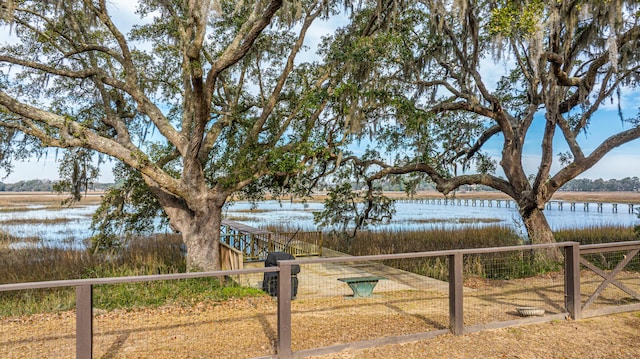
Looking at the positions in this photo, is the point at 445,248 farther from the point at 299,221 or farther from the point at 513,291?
the point at 299,221

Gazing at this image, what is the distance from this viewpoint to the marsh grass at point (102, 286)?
8.19 meters

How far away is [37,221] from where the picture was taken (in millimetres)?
38094

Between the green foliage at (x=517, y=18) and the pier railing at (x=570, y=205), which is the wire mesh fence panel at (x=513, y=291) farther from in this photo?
the pier railing at (x=570, y=205)

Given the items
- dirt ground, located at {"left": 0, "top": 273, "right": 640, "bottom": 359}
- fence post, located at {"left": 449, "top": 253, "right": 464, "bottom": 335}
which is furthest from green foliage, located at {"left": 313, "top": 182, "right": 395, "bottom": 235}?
fence post, located at {"left": 449, "top": 253, "right": 464, "bottom": 335}

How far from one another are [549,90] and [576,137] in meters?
2.87

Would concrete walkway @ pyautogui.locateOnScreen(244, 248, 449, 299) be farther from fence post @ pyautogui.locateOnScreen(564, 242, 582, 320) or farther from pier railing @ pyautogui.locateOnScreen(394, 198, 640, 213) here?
pier railing @ pyautogui.locateOnScreen(394, 198, 640, 213)

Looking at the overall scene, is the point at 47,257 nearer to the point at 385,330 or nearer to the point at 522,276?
the point at 385,330

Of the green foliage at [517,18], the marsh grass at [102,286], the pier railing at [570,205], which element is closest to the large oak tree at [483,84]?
the green foliage at [517,18]

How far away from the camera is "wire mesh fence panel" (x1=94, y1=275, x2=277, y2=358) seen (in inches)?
195

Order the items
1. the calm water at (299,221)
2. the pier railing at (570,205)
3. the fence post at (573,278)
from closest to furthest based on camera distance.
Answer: the fence post at (573,278) → the calm water at (299,221) → the pier railing at (570,205)

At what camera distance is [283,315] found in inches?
170

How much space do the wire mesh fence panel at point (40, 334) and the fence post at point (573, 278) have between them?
22.4 ft

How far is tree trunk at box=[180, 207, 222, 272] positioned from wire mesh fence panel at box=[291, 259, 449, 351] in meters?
Answer: 2.57

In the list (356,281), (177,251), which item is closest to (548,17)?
(356,281)
